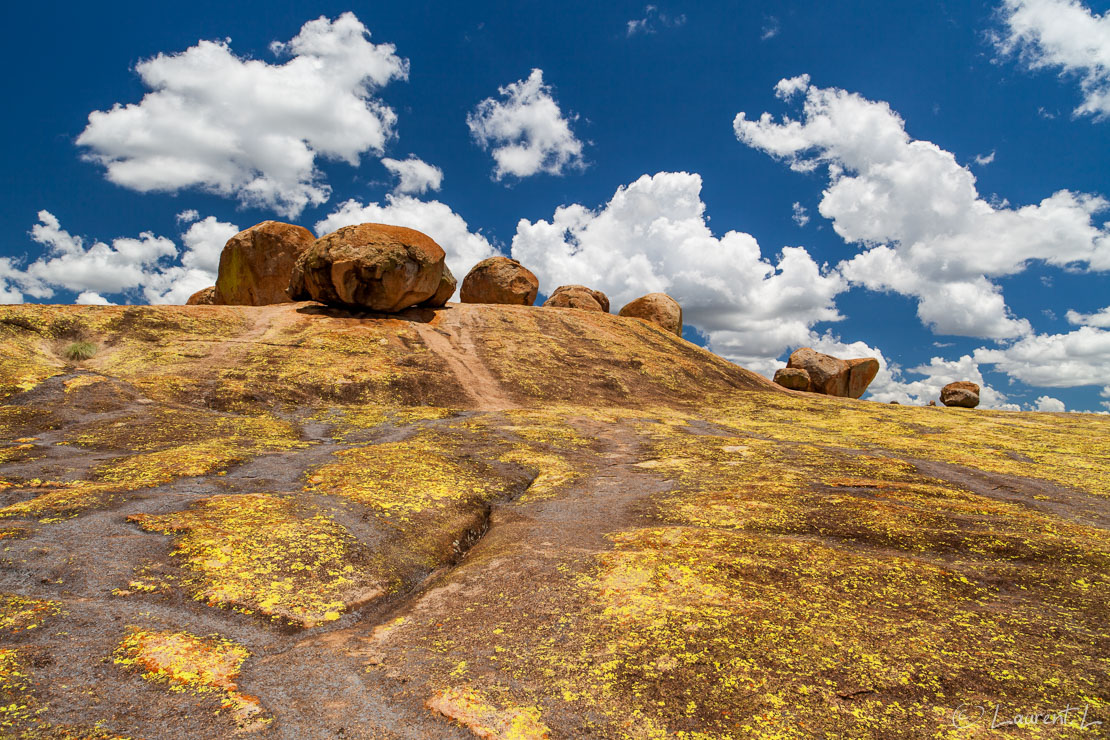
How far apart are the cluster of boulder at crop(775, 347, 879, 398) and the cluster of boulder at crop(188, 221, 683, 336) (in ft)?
37.0

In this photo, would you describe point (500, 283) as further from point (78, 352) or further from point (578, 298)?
point (78, 352)

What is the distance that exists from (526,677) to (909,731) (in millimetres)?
2990

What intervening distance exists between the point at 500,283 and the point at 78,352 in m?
31.3

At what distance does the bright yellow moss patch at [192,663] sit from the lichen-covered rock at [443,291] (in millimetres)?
36185

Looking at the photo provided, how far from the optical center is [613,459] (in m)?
16.0

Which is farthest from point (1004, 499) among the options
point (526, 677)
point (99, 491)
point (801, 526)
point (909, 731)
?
point (99, 491)

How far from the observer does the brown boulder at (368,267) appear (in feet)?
118

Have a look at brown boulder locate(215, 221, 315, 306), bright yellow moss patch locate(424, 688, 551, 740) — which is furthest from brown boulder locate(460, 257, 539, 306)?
bright yellow moss patch locate(424, 688, 551, 740)

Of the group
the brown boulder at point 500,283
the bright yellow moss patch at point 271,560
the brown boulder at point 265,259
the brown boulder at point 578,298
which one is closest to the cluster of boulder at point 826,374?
the brown boulder at point 578,298

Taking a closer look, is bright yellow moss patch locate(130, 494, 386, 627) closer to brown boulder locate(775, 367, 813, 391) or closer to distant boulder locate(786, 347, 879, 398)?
brown boulder locate(775, 367, 813, 391)

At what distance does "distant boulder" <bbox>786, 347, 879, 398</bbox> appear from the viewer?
49281 mm

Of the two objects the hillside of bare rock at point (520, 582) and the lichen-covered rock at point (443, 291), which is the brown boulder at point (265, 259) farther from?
the hillside of bare rock at point (520, 582)

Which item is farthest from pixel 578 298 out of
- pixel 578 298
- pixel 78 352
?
pixel 78 352

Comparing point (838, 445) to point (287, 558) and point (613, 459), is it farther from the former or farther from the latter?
point (287, 558)
